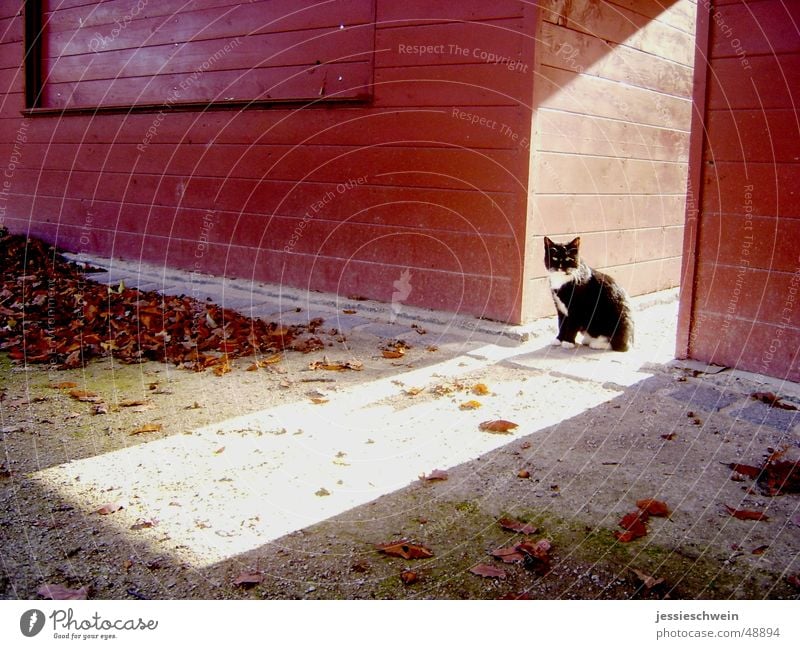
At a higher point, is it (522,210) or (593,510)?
Result: (522,210)

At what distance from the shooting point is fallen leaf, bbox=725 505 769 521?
8.98 ft

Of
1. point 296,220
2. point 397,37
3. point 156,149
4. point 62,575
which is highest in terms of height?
point 397,37

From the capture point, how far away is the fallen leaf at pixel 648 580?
2273 mm

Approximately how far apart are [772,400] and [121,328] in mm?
4290

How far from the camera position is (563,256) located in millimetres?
5020

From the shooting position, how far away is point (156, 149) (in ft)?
26.0

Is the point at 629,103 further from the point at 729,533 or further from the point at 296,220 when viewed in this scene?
the point at 729,533

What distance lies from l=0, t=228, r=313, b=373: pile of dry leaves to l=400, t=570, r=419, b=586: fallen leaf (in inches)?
106

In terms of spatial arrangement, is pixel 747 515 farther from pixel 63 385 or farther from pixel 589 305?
pixel 63 385

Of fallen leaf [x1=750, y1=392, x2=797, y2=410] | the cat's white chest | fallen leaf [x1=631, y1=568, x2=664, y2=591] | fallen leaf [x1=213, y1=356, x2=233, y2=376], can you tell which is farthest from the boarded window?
fallen leaf [x1=631, y1=568, x2=664, y2=591]

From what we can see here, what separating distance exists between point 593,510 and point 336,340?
2912 millimetres

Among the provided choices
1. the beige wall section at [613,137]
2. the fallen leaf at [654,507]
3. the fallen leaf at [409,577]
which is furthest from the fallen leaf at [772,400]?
the fallen leaf at [409,577]

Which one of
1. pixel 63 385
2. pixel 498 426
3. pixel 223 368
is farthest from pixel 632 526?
pixel 63 385

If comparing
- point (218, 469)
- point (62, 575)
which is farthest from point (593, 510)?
point (62, 575)
